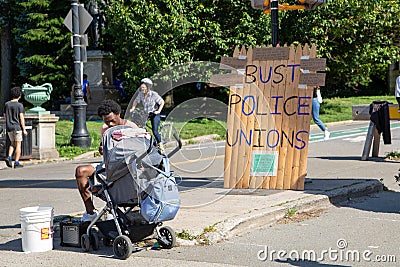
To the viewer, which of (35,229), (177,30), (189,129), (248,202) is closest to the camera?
(35,229)

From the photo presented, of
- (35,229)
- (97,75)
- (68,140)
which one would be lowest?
(68,140)

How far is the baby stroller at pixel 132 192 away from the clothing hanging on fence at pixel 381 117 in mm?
9277

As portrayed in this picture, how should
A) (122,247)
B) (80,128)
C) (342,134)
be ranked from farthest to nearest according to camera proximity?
(342,134) → (80,128) → (122,247)

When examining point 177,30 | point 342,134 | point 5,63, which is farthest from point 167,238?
point 5,63

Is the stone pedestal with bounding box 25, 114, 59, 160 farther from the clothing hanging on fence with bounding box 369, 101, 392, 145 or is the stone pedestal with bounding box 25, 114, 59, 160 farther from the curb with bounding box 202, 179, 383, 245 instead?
the curb with bounding box 202, 179, 383, 245

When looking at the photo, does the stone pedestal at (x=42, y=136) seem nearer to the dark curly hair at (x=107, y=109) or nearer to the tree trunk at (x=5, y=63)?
the dark curly hair at (x=107, y=109)

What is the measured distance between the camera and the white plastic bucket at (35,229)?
7.23 meters

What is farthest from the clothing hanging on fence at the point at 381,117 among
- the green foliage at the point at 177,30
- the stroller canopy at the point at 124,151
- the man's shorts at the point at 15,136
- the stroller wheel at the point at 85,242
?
the green foliage at the point at 177,30

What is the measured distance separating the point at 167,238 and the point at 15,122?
9.55 metres

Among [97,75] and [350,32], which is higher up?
[350,32]

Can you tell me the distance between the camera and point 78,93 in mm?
19031

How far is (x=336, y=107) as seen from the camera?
105 feet

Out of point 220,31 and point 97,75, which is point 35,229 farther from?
point 97,75

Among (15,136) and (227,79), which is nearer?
(227,79)
